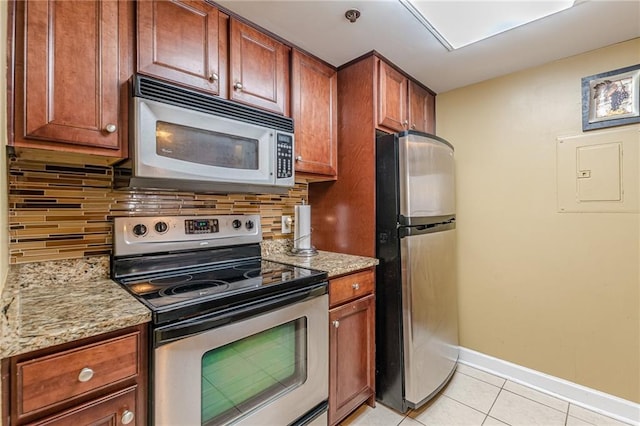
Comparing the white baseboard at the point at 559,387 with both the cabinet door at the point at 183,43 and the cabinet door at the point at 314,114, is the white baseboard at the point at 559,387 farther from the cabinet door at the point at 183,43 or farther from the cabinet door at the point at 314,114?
the cabinet door at the point at 183,43

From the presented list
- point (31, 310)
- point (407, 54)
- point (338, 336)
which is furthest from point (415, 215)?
point (31, 310)

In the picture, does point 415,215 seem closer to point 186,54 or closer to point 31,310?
point 186,54

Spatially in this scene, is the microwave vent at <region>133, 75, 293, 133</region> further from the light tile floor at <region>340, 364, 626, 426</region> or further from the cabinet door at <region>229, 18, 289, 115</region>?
the light tile floor at <region>340, 364, 626, 426</region>

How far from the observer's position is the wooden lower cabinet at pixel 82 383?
69 cm

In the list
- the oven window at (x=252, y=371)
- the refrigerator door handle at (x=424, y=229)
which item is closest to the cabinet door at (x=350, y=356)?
the oven window at (x=252, y=371)

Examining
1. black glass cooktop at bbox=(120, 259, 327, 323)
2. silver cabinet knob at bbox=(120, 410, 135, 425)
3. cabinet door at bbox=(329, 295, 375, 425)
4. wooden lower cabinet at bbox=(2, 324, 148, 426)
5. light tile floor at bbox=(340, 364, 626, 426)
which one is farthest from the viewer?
light tile floor at bbox=(340, 364, 626, 426)

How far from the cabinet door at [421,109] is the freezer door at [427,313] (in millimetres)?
848

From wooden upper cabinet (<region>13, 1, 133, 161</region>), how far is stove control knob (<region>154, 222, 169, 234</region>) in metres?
0.39

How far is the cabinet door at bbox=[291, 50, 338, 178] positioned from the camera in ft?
5.63

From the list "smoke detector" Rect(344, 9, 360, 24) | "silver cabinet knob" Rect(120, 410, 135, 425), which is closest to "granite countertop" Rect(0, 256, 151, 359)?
"silver cabinet knob" Rect(120, 410, 135, 425)

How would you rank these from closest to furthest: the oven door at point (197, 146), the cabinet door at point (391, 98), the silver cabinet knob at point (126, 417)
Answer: the silver cabinet knob at point (126, 417) < the oven door at point (197, 146) < the cabinet door at point (391, 98)

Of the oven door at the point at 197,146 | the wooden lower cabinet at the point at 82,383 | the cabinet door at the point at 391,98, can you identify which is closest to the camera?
the wooden lower cabinet at the point at 82,383

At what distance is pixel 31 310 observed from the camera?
86 centimetres

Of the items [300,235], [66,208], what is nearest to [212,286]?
[66,208]
